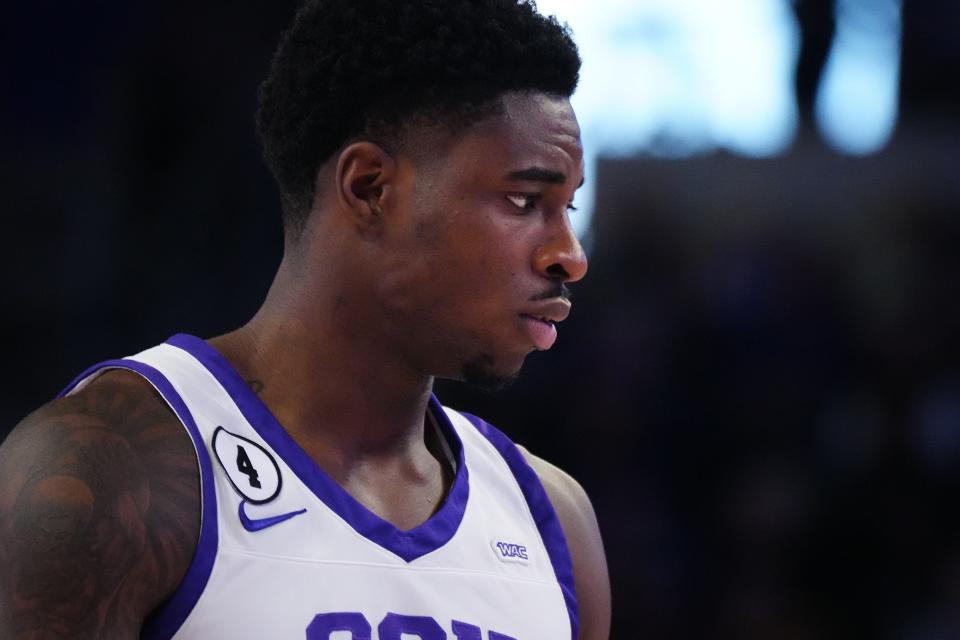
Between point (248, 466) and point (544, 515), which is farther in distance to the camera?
point (544, 515)

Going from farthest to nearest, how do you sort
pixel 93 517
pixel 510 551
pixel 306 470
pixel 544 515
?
pixel 544 515 → pixel 510 551 → pixel 306 470 → pixel 93 517

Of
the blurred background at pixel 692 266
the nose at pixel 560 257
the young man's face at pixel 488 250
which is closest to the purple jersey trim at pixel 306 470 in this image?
the young man's face at pixel 488 250

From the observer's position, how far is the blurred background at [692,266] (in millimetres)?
5605

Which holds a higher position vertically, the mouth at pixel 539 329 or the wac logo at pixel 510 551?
the mouth at pixel 539 329

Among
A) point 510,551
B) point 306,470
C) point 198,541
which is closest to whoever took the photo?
point 198,541

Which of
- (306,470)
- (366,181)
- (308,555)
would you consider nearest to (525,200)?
(366,181)

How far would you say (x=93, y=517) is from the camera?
1882 mm

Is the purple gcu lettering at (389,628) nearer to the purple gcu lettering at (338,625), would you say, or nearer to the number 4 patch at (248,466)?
the purple gcu lettering at (338,625)

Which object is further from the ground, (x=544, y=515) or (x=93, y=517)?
(x=93, y=517)

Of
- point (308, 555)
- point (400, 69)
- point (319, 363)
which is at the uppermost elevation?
point (400, 69)

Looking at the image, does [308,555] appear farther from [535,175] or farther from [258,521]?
[535,175]

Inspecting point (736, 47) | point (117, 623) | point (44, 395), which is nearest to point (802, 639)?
point (736, 47)

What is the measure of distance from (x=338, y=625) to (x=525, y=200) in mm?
855

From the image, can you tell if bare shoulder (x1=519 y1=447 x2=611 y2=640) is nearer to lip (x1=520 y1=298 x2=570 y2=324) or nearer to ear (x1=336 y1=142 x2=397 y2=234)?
lip (x1=520 y1=298 x2=570 y2=324)
